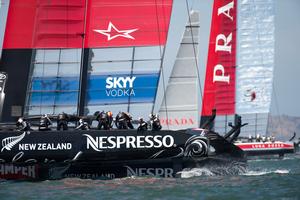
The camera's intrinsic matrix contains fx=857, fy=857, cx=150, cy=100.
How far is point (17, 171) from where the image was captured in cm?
2395

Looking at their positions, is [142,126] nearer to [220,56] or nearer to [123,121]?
[123,121]

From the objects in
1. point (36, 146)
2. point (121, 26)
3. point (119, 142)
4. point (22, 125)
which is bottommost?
point (36, 146)

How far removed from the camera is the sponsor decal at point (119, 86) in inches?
1067

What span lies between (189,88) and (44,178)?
1236 cm

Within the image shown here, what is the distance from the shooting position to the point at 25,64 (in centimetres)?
2677

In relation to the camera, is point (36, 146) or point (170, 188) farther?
point (36, 146)

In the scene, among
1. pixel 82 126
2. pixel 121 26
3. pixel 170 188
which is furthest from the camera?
pixel 121 26

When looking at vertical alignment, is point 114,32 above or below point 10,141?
above

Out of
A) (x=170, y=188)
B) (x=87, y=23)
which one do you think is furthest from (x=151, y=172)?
(x=87, y=23)

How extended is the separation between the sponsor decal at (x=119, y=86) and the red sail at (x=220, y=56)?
55.7ft

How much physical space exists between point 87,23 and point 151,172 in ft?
19.8

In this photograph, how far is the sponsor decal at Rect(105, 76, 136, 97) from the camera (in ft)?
88.9

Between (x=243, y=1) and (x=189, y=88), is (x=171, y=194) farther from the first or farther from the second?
(x=243, y=1)

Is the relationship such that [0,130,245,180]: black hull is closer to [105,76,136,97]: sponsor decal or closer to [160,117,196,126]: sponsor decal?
[105,76,136,97]: sponsor decal
